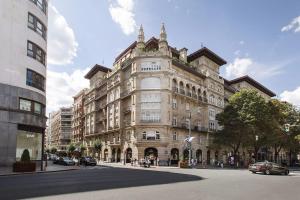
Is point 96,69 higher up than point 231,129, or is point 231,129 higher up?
point 96,69

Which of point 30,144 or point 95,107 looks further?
point 95,107

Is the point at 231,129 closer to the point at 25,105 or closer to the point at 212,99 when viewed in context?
the point at 212,99

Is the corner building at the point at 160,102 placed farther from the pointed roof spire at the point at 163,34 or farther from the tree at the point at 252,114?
the tree at the point at 252,114

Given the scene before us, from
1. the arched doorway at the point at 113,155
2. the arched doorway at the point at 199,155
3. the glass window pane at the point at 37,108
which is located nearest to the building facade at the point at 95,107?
the arched doorway at the point at 113,155

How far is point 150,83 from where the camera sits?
195ft

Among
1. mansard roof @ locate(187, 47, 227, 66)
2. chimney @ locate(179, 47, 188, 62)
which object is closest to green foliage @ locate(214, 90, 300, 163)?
mansard roof @ locate(187, 47, 227, 66)

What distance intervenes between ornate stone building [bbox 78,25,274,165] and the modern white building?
2145 cm

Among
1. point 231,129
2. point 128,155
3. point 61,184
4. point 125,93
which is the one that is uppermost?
point 125,93

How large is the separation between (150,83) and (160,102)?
3.98m

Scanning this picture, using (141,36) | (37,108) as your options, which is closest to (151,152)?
(141,36)

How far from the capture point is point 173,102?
60875mm

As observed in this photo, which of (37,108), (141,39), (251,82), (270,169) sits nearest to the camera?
(270,169)

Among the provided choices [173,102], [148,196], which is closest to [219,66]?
[173,102]

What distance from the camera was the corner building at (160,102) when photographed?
5806cm
